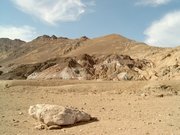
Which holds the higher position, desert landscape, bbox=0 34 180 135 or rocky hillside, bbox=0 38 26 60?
rocky hillside, bbox=0 38 26 60

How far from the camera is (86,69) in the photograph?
124 ft

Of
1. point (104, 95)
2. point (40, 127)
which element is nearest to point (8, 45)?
point (104, 95)

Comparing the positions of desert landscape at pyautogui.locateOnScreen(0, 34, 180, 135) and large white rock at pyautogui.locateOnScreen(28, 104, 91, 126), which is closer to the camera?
desert landscape at pyautogui.locateOnScreen(0, 34, 180, 135)

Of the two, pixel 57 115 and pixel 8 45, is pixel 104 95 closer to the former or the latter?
pixel 57 115

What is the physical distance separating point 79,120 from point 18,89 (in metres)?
13.7

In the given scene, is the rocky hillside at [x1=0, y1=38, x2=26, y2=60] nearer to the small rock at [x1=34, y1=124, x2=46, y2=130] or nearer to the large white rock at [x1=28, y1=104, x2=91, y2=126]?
the large white rock at [x1=28, y1=104, x2=91, y2=126]

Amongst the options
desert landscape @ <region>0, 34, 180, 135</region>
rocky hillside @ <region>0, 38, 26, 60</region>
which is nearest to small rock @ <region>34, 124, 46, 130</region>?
desert landscape @ <region>0, 34, 180, 135</region>

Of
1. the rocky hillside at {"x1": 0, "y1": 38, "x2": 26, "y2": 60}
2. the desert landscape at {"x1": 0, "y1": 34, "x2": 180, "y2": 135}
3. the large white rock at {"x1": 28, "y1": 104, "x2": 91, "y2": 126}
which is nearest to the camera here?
the desert landscape at {"x1": 0, "y1": 34, "x2": 180, "y2": 135}

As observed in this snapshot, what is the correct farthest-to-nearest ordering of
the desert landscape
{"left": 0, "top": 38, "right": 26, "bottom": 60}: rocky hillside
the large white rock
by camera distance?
{"left": 0, "top": 38, "right": 26, "bottom": 60}: rocky hillside, the large white rock, the desert landscape

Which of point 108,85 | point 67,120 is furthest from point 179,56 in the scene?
point 67,120

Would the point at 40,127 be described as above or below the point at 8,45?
below

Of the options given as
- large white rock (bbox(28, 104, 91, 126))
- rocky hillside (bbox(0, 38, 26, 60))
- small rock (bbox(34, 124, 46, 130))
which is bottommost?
small rock (bbox(34, 124, 46, 130))

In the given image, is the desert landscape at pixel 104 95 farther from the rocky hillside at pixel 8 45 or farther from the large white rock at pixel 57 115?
the rocky hillside at pixel 8 45

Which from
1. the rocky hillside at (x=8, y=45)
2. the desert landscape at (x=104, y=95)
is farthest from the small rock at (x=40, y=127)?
the rocky hillside at (x=8, y=45)
